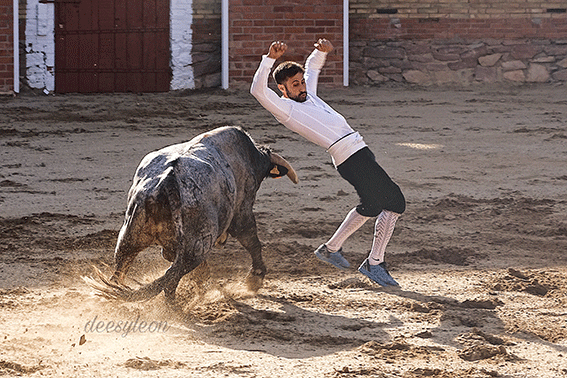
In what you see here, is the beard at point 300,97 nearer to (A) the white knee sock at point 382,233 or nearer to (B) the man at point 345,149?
(B) the man at point 345,149

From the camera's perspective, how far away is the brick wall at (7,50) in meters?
11.4

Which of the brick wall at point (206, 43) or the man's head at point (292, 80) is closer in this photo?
the man's head at point (292, 80)

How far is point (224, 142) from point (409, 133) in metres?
5.08

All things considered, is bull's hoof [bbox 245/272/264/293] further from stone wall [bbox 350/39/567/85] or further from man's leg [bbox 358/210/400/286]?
stone wall [bbox 350/39/567/85]

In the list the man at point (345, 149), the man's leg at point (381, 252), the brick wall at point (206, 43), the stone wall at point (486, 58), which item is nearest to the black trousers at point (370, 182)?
the man at point (345, 149)

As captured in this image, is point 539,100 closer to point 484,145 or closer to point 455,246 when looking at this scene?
point 484,145

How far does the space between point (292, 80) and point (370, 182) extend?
819mm

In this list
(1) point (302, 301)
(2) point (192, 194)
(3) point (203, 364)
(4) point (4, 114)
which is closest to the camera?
(3) point (203, 364)

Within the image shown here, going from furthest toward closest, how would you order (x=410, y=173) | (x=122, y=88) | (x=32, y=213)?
(x=122, y=88) < (x=410, y=173) < (x=32, y=213)

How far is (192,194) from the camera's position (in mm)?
4297

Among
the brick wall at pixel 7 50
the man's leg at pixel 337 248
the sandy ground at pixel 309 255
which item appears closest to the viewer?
the sandy ground at pixel 309 255

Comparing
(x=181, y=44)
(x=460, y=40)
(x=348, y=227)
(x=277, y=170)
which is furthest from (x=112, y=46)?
(x=348, y=227)

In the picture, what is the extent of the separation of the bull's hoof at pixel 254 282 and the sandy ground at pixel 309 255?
0.06 metres

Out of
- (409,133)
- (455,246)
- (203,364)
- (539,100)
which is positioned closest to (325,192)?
(455,246)
